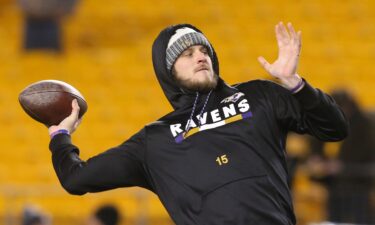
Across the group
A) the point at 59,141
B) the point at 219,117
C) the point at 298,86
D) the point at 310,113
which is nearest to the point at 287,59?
the point at 298,86

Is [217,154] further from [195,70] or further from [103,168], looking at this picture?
[103,168]

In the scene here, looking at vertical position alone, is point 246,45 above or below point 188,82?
below

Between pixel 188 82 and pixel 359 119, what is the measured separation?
14.4ft

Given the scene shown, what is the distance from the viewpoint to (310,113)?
4340 mm

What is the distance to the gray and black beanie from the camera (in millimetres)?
4586

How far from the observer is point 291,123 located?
4449mm

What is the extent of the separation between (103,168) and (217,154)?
506 mm

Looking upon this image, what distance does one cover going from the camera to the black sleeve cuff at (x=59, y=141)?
465cm

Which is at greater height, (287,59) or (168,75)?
(287,59)

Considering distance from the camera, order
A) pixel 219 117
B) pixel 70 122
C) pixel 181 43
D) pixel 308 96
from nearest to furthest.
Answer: pixel 308 96
pixel 219 117
pixel 181 43
pixel 70 122

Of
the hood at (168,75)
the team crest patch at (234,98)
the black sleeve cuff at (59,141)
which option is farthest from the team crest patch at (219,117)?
the black sleeve cuff at (59,141)

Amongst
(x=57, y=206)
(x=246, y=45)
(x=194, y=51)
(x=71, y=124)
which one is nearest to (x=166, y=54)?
(x=194, y=51)

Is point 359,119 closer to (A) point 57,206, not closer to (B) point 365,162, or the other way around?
(B) point 365,162

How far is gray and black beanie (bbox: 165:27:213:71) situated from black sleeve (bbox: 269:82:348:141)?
1.15 feet
